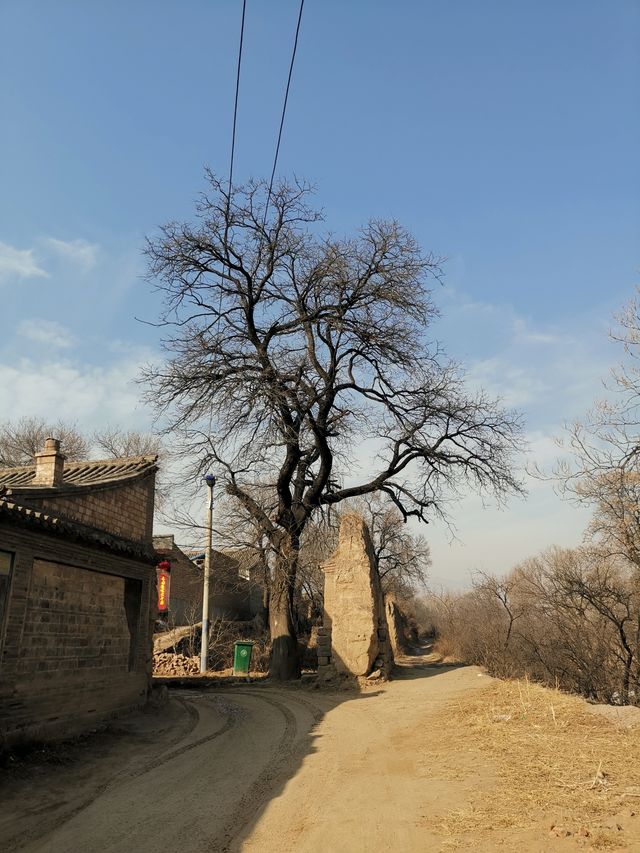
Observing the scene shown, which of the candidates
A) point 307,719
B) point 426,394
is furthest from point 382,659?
point 426,394

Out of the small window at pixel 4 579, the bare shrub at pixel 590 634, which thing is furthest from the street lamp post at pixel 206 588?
the small window at pixel 4 579

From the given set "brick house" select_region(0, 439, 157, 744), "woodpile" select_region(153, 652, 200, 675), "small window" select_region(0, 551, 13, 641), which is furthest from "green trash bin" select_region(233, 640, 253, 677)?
"small window" select_region(0, 551, 13, 641)

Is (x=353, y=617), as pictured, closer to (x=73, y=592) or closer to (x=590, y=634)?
(x=590, y=634)

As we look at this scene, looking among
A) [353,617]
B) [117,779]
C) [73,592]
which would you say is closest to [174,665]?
[353,617]

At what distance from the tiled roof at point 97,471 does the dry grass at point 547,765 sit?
28.1 feet

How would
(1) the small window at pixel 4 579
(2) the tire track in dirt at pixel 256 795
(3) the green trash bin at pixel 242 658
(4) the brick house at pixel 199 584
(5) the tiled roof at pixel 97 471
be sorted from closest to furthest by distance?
(2) the tire track in dirt at pixel 256 795
(1) the small window at pixel 4 579
(5) the tiled roof at pixel 97 471
(3) the green trash bin at pixel 242 658
(4) the brick house at pixel 199 584

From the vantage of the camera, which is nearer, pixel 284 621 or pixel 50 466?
pixel 50 466

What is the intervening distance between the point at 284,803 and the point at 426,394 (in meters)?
15.5

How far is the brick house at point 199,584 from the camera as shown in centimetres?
3102

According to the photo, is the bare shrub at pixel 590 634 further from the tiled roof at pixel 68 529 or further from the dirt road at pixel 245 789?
the tiled roof at pixel 68 529

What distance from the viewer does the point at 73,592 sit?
1139 cm

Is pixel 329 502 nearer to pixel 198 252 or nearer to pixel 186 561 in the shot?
pixel 198 252

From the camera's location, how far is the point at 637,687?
1375 cm

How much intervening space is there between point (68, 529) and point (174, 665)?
1585 centimetres
